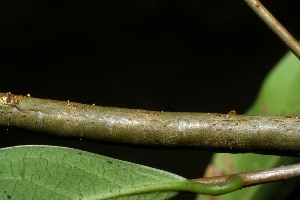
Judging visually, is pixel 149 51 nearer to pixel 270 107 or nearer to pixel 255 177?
pixel 270 107

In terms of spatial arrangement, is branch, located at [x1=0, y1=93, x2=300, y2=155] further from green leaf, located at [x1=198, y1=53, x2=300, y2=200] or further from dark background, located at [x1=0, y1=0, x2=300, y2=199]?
dark background, located at [x1=0, y1=0, x2=300, y2=199]

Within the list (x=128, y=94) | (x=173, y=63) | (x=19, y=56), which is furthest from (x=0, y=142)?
(x=173, y=63)

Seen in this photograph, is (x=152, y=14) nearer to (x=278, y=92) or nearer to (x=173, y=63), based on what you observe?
(x=173, y=63)

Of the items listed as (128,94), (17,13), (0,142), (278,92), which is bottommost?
(278,92)

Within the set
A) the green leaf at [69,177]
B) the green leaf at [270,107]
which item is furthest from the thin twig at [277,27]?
the green leaf at [270,107]

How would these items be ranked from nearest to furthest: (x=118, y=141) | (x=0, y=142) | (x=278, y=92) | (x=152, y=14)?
(x=118, y=141), (x=278, y=92), (x=0, y=142), (x=152, y=14)

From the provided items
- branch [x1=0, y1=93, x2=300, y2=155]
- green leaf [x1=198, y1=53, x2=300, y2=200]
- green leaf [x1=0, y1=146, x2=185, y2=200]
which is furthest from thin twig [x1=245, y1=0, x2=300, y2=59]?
green leaf [x1=198, y1=53, x2=300, y2=200]
